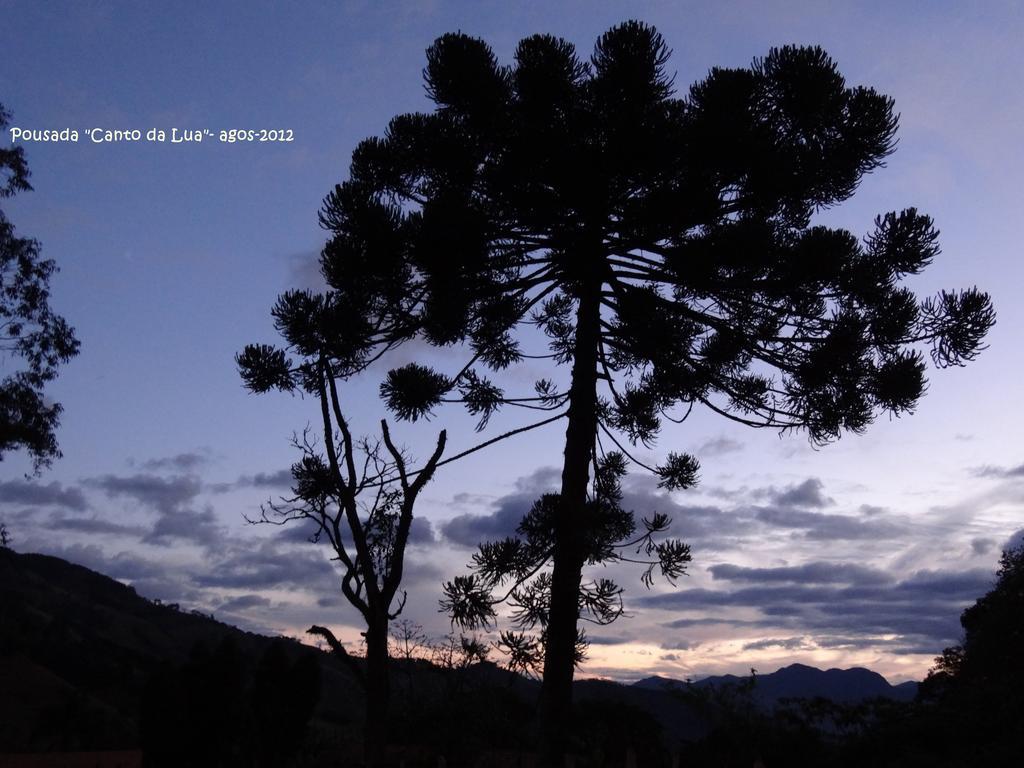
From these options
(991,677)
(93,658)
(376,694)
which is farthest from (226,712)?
(93,658)

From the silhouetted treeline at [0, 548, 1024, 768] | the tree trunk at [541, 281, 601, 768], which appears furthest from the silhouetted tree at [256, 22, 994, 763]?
the silhouetted treeline at [0, 548, 1024, 768]

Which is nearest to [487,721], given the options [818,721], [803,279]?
[818,721]

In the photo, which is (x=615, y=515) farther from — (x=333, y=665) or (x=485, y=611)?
(x=333, y=665)

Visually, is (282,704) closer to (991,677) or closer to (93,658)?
(991,677)

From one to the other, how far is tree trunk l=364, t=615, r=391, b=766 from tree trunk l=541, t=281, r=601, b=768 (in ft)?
9.47

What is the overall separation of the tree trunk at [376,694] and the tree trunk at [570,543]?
2887 millimetres

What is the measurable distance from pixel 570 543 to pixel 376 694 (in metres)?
3.76

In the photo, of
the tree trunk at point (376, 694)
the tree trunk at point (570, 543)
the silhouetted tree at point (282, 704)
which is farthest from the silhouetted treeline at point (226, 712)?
the tree trunk at point (570, 543)

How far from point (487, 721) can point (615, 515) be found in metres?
8.08

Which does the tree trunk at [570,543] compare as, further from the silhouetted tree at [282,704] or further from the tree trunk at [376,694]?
the silhouetted tree at [282,704]

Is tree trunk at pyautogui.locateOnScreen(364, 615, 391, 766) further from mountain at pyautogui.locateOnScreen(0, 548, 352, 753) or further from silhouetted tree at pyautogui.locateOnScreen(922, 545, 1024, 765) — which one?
mountain at pyautogui.locateOnScreen(0, 548, 352, 753)

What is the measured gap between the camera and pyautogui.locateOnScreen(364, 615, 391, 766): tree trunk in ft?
39.6

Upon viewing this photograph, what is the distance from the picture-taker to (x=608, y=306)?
37.0ft

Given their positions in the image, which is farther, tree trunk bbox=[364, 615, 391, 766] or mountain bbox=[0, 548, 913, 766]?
mountain bbox=[0, 548, 913, 766]
